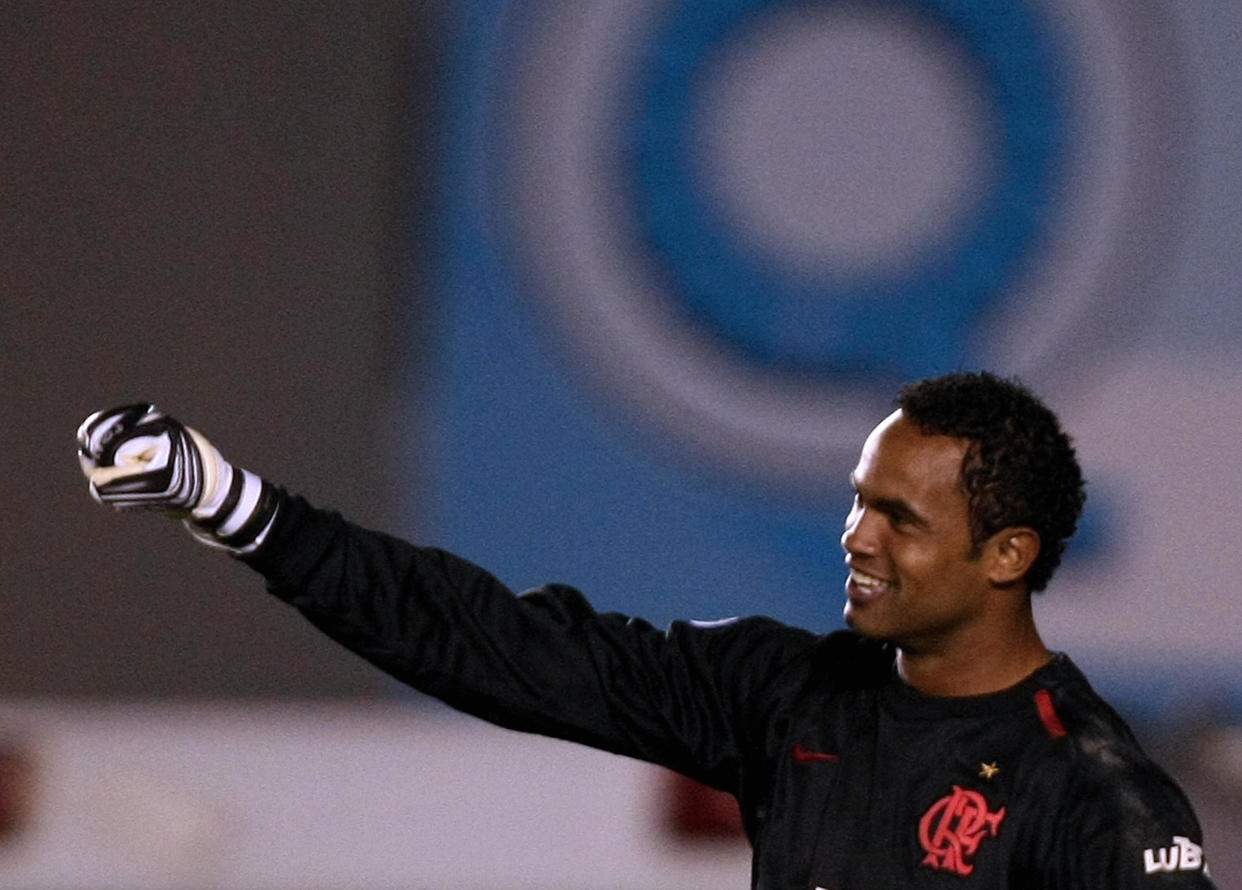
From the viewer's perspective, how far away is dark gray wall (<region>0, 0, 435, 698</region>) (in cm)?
449

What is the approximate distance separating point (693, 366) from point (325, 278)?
0.80 m

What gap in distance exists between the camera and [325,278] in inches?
177

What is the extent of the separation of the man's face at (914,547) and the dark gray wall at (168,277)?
2256 mm

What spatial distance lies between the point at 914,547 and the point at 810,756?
0.28 metres

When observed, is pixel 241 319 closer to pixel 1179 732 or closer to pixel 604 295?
pixel 604 295

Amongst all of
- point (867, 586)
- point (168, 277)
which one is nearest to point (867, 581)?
point (867, 586)

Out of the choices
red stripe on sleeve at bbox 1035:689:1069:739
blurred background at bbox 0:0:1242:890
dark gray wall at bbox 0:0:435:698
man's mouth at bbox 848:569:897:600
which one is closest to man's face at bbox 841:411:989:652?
man's mouth at bbox 848:569:897:600

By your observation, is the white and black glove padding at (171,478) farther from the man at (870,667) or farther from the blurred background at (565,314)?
the blurred background at (565,314)

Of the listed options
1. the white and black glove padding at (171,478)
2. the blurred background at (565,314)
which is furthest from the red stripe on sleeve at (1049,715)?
the blurred background at (565,314)

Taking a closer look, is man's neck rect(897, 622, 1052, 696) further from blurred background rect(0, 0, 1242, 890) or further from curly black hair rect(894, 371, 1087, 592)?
blurred background rect(0, 0, 1242, 890)

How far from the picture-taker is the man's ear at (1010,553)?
7.79 ft

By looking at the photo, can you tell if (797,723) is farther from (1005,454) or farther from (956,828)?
(1005,454)

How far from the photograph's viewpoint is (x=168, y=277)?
451cm

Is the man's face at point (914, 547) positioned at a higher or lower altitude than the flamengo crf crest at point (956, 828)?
higher
